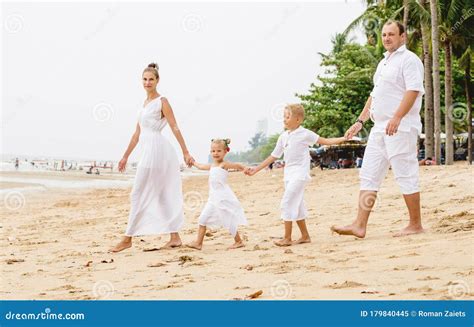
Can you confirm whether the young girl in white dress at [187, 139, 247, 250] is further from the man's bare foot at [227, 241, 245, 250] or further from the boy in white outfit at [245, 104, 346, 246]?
the boy in white outfit at [245, 104, 346, 246]

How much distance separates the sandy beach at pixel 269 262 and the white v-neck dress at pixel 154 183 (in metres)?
0.28

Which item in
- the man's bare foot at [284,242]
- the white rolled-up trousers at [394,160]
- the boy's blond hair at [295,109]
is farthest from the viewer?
the boy's blond hair at [295,109]

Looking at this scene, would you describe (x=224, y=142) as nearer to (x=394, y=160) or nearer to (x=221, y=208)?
(x=221, y=208)

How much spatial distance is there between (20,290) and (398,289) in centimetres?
260

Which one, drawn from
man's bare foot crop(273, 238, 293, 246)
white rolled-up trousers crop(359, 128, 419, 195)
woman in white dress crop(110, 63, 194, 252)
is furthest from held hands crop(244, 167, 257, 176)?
white rolled-up trousers crop(359, 128, 419, 195)

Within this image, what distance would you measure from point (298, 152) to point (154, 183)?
1468 mm

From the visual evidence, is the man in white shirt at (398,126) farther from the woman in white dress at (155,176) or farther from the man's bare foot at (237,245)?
the woman in white dress at (155,176)

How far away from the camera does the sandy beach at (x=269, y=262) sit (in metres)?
3.93

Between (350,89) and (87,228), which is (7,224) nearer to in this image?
(87,228)

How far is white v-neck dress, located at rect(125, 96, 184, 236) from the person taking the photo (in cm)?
623

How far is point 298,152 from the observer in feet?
19.7

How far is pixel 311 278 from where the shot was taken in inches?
167

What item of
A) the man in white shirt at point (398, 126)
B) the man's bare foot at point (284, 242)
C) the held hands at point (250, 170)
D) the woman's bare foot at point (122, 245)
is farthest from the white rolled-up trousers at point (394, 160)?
the woman's bare foot at point (122, 245)

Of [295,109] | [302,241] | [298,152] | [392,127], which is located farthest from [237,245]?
[392,127]
